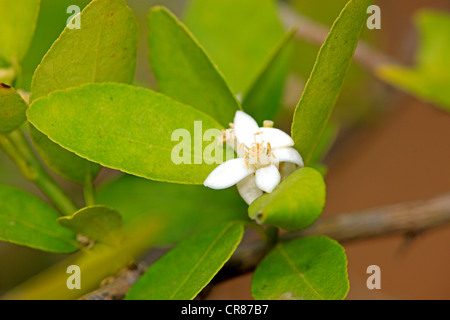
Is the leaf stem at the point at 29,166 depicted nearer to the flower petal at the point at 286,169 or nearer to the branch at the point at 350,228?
the branch at the point at 350,228

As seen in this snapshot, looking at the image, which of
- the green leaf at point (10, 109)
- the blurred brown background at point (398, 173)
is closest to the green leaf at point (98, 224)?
the green leaf at point (10, 109)

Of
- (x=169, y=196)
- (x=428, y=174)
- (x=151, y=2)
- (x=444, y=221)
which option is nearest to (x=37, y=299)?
(x=169, y=196)

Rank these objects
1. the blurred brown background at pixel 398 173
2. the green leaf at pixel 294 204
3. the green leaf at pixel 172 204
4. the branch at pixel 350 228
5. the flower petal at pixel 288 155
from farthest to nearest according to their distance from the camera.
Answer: the blurred brown background at pixel 398 173 → the green leaf at pixel 172 204 → the branch at pixel 350 228 → the flower petal at pixel 288 155 → the green leaf at pixel 294 204

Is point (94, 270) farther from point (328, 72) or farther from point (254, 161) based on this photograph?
point (328, 72)

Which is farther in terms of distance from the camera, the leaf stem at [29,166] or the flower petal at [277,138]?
the leaf stem at [29,166]

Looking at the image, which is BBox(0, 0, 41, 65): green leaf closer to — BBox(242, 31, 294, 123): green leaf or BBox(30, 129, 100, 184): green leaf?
BBox(30, 129, 100, 184): green leaf

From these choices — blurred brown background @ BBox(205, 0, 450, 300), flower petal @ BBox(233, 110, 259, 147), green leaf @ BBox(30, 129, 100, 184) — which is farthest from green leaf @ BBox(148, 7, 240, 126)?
blurred brown background @ BBox(205, 0, 450, 300)
